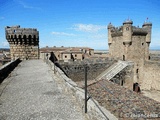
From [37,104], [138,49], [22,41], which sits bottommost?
[37,104]

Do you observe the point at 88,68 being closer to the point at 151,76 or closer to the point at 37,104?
the point at 151,76

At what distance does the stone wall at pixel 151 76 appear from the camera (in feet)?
65.6

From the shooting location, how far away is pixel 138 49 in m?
22.0

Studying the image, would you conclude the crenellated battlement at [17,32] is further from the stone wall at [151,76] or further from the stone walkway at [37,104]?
the stone wall at [151,76]

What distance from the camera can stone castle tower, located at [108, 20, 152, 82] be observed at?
68.5 feet

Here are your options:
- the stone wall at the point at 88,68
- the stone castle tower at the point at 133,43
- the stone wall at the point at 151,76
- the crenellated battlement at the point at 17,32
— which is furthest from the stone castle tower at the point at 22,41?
the stone wall at the point at 151,76

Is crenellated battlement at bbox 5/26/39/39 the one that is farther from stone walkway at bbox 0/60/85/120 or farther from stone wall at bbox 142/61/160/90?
stone wall at bbox 142/61/160/90

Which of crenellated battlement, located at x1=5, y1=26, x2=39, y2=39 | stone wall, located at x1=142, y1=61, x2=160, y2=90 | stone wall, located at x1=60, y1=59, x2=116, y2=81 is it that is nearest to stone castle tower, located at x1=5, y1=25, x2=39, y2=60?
crenellated battlement, located at x1=5, y1=26, x2=39, y2=39

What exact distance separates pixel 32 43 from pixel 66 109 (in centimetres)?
1586

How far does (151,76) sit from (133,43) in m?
A: 5.50

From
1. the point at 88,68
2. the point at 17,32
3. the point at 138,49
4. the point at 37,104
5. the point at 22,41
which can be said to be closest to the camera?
the point at 37,104

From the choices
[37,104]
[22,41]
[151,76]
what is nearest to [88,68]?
[22,41]

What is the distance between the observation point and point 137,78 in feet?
73.4

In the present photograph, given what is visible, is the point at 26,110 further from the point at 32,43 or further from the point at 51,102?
the point at 32,43
